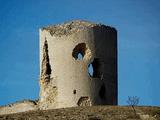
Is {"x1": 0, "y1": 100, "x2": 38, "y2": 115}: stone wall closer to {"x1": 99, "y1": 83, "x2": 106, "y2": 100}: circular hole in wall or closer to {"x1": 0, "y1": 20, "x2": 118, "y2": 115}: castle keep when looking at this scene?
{"x1": 0, "y1": 20, "x2": 118, "y2": 115}: castle keep

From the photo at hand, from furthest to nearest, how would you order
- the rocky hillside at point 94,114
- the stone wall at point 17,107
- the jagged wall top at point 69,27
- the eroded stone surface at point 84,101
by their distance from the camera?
the stone wall at point 17,107 < the jagged wall top at point 69,27 < the eroded stone surface at point 84,101 < the rocky hillside at point 94,114

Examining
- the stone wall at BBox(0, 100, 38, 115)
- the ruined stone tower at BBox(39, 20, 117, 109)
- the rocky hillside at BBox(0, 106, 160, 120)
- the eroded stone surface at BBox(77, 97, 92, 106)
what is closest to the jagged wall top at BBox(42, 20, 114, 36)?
the ruined stone tower at BBox(39, 20, 117, 109)

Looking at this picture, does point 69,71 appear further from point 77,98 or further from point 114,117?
point 114,117

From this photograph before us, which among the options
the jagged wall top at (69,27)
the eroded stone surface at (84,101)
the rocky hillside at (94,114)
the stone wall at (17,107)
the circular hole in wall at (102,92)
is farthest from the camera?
the stone wall at (17,107)

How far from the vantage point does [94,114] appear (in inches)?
1335

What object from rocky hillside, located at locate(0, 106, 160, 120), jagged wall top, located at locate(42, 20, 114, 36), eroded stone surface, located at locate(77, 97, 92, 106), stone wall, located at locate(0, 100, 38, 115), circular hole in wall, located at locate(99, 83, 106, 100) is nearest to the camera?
rocky hillside, located at locate(0, 106, 160, 120)

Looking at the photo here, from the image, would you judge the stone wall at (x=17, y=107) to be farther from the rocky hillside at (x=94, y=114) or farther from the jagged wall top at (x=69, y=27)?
the rocky hillside at (x=94, y=114)

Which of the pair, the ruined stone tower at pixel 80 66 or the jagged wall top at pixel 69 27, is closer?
the ruined stone tower at pixel 80 66

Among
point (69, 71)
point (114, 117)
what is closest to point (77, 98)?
point (69, 71)

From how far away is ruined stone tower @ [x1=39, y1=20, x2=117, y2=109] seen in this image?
40125 millimetres

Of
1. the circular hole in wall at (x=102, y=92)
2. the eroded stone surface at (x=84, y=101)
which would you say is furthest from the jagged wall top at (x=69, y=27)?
the eroded stone surface at (x=84, y=101)

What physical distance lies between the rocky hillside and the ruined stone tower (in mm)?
4475

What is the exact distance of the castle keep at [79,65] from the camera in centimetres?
4012

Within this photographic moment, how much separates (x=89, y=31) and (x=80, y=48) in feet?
3.86
